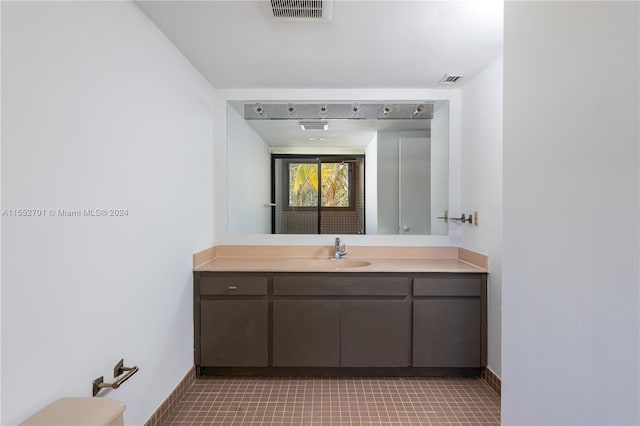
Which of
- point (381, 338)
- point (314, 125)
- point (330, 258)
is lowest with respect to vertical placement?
point (381, 338)

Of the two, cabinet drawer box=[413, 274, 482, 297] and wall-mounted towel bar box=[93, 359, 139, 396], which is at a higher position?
cabinet drawer box=[413, 274, 482, 297]

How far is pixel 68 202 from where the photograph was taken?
3.91 ft

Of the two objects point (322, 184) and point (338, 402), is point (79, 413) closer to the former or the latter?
point (338, 402)

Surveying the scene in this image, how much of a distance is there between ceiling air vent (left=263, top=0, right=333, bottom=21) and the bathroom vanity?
1.59 metres

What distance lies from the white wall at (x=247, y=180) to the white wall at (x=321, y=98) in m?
0.06

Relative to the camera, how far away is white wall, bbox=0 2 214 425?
3.28 feet

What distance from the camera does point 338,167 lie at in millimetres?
2916

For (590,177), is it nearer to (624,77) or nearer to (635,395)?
(624,77)

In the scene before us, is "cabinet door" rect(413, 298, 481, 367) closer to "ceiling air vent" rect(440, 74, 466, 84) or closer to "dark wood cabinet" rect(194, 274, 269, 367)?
"dark wood cabinet" rect(194, 274, 269, 367)

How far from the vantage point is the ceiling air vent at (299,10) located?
155 centimetres

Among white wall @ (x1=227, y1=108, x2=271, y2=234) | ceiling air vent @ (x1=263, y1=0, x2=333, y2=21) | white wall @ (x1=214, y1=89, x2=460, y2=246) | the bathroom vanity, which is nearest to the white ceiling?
ceiling air vent @ (x1=263, y1=0, x2=333, y2=21)

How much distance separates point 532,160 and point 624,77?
38cm

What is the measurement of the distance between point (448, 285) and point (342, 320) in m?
0.81

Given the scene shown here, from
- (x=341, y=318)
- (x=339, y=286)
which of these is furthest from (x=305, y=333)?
(x=339, y=286)
